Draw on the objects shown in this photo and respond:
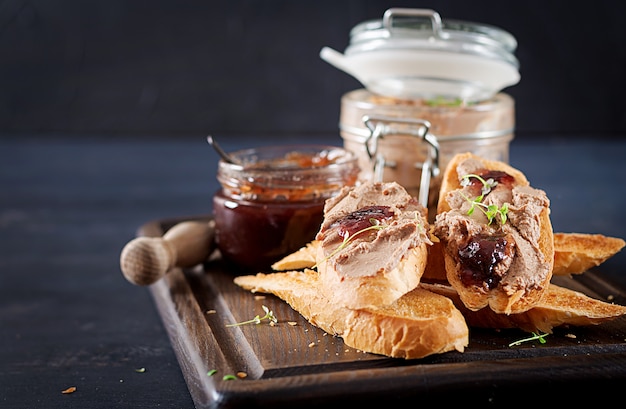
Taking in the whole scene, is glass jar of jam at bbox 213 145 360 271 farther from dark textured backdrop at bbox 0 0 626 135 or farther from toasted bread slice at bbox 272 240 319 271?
dark textured backdrop at bbox 0 0 626 135

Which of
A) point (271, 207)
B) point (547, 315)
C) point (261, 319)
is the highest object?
point (271, 207)

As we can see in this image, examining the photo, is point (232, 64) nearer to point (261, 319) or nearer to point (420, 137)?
point (420, 137)

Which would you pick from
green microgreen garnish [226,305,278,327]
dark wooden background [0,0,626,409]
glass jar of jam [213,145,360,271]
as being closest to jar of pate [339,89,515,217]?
glass jar of jam [213,145,360,271]

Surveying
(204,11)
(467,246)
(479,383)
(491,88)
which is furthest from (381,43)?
(204,11)

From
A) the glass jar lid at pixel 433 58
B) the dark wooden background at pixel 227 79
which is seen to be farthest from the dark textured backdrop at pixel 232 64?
the glass jar lid at pixel 433 58

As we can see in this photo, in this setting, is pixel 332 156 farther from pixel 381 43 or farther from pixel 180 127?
pixel 180 127

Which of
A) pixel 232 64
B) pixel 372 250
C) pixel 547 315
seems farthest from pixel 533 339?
pixel 232 64
